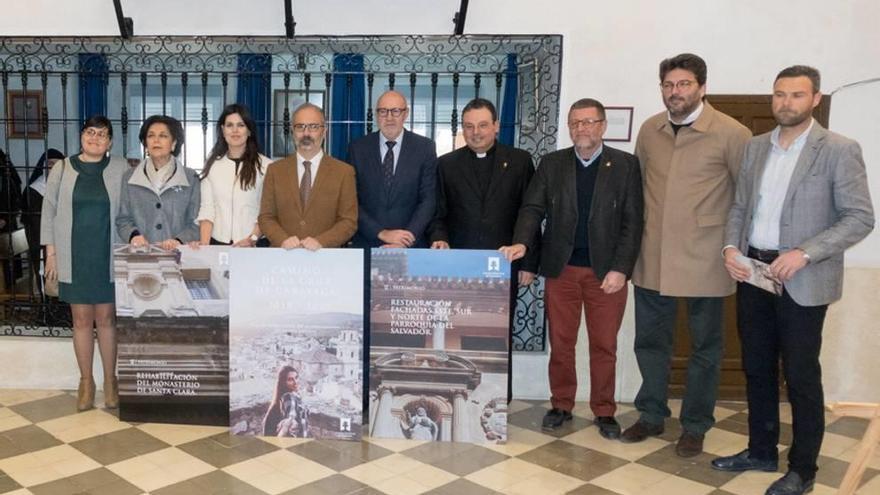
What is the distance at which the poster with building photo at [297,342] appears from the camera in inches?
129

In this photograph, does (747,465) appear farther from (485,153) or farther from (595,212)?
(485,153)

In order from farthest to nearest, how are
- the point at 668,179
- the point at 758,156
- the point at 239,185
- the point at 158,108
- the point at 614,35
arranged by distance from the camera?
the point at 158,108 < the point at 614,35 < the point at 239,185 < the point at 668,179 < the point at 758,156

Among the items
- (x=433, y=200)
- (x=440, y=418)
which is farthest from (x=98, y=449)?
(x=433, y=200)

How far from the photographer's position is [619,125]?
12.9 ft

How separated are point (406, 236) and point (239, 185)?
83 centimetres

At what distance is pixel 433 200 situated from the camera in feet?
11.5

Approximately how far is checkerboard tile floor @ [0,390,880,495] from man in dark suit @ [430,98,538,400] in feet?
1.67

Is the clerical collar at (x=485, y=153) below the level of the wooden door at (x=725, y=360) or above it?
above

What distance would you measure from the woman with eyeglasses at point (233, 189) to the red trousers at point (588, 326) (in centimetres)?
145

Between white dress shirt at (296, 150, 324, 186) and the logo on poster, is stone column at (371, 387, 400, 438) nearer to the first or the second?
the logo on poster

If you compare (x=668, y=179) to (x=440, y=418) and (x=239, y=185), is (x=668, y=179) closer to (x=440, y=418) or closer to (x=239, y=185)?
(x=440, y=418)

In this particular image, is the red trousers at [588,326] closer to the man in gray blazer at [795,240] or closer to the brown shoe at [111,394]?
the man in gray blazer at [795,240]

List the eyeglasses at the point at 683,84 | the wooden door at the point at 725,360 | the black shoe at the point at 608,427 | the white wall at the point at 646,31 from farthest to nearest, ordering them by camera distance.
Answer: the wooden door at the point at 725,360
the white wall at the point at 646,31
the black shoe at the point at 608,427
the eyeglasses at the point at 683,84

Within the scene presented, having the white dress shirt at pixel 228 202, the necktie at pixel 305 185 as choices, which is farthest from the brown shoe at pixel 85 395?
the necktie at pixel 305 185
